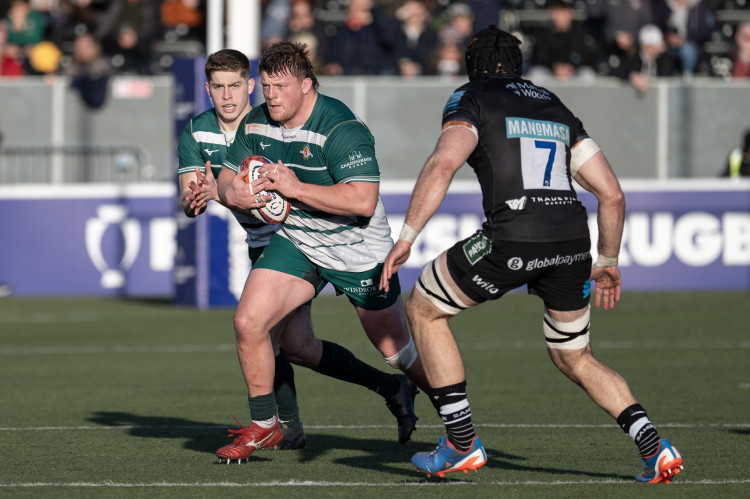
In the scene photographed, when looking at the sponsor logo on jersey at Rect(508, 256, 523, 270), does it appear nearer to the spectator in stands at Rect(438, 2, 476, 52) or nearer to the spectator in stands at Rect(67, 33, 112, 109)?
the spectator in stands at Rect(67, 33, 112, 109)

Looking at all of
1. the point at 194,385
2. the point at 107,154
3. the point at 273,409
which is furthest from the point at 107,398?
the point at 107,154

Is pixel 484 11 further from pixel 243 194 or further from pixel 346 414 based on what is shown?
pixel 243 194

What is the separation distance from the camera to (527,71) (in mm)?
20469

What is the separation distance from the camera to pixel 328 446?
24.2 feet

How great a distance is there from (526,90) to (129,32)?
16.4 metres

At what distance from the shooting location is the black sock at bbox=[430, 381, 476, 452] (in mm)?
5949

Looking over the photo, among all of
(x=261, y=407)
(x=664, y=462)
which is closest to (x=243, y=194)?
(x=261, y=407)

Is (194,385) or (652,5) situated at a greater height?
(652,5)

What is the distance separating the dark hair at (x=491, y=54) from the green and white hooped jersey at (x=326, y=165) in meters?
0.81

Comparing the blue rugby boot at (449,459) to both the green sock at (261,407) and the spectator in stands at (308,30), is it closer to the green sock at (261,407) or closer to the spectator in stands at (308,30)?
the green sock at (261,407)

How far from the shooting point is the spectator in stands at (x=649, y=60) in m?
19.4

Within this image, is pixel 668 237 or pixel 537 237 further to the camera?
pixel 668 237

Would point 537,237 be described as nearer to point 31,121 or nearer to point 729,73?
point 31,121

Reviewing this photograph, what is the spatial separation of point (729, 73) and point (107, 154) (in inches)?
393
